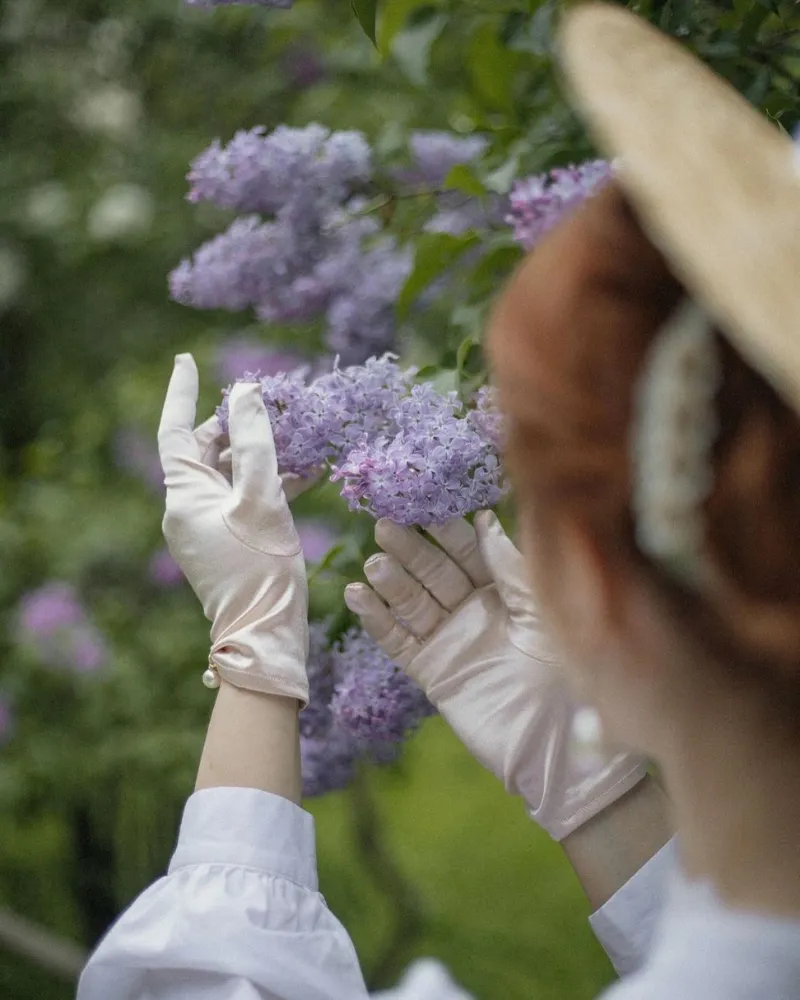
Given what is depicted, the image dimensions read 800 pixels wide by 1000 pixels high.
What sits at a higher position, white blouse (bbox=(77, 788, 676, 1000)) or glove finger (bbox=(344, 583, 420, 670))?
glove finger (bbox=(344, 583, 420, 670))

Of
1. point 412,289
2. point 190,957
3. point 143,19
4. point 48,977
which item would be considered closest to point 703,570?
point 190,957

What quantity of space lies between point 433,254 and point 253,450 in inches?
12.2

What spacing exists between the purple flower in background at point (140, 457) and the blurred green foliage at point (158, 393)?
17 millimetres

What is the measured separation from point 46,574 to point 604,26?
1.59 meters

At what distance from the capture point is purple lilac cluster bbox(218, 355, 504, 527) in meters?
0.79

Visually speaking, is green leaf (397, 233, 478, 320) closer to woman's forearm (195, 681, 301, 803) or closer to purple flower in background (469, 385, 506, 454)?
purple flower in background (469, 385, 506, 454)

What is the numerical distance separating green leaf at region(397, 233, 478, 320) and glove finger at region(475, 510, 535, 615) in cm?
29

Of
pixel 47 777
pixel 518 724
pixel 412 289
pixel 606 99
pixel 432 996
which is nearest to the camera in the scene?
pixel 606 99

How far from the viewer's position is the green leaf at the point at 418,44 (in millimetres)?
1193

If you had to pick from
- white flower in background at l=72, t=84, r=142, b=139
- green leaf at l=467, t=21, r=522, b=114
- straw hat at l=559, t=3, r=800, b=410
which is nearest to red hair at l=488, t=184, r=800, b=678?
straw hat at l=559, t=3, r=800, b=410

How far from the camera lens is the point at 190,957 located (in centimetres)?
74

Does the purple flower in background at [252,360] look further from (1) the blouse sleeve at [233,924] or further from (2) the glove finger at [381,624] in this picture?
(1) the blouse sleeve at [233,924]

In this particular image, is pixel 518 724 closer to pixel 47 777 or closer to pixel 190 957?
pixel 190 957

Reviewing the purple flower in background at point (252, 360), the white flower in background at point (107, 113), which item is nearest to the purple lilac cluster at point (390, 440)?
the purple flower in background at point (252, 360)
